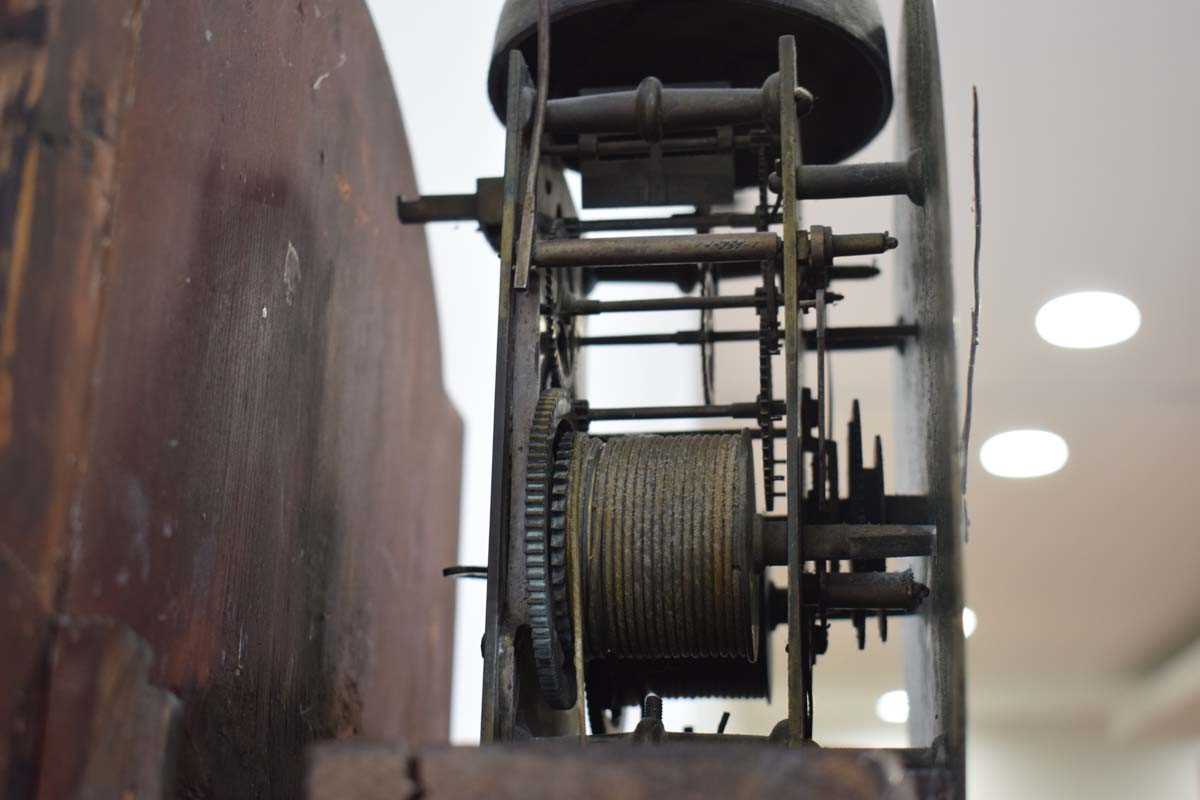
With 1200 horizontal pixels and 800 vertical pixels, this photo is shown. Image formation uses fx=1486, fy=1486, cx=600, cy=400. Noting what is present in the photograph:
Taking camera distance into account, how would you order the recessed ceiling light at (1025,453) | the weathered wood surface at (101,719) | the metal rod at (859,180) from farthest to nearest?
the recessed ceiling light at (1025,453)
the metal rod at (859,180)
the weathered wood surface at (101,719)

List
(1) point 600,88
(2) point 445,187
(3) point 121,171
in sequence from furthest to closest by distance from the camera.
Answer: (2) point 445,187, (1) point 600,88, (3) point 121,171

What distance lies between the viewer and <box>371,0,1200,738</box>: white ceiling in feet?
12.4

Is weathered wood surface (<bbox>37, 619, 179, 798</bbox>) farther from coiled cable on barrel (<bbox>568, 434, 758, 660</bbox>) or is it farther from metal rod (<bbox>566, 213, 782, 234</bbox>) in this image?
metal rod (<bbox>566, 213, 782, 234</bbox>)

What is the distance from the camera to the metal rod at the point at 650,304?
94.7 inches

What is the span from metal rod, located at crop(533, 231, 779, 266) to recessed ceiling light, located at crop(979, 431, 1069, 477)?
3971mm

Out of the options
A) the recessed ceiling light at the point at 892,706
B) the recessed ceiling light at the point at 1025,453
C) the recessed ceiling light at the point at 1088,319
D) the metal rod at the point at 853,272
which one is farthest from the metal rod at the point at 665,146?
the recessed ceiling light at the point at 892,706

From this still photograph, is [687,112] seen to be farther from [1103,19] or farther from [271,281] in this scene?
[1103,19]

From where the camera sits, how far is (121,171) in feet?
4.94

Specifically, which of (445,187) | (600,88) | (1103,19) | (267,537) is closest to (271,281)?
(267,537)

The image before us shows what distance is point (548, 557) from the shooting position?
1.91m

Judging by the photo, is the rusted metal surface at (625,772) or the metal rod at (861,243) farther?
the metal rod at (861,243)

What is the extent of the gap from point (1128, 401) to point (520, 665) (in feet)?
13.8

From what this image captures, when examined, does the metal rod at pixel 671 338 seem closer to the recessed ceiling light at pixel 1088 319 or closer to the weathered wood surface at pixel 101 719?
the weathered wood surface at pixel 101 719

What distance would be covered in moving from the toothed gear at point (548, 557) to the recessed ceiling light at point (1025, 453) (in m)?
4.03
